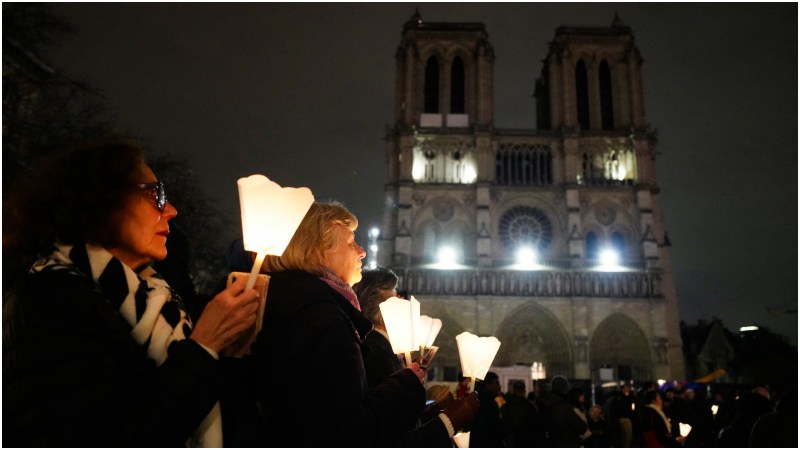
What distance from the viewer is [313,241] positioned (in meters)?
1.89

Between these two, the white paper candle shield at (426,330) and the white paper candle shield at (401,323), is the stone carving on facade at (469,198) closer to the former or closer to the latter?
the white paper candle shield at (426,330)

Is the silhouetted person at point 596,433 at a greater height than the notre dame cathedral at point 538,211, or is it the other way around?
the notre dame cathedral at point 538,211

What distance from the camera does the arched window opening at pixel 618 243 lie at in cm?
2741

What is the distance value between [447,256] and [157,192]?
2598 centimetres

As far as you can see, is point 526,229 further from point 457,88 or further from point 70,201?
point 70,201

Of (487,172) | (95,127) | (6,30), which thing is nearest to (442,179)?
(487,172)

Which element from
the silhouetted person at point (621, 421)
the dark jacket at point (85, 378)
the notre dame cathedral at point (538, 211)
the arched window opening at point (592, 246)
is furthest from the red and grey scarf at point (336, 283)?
the arched window opening at point (592, 246)

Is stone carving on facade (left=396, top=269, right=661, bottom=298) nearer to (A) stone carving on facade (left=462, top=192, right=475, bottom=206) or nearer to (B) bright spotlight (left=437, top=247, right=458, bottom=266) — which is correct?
(B) bright spotlight (left=437, top=247, right=458, bottom=266)

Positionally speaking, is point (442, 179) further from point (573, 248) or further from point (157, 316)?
point (157, 316)

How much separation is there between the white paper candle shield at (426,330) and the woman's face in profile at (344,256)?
580 mm

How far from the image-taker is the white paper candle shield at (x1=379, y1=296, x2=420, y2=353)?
2.38 meters

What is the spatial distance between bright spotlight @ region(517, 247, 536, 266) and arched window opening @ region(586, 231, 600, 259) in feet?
8.75

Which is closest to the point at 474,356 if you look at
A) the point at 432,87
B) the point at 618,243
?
the point at 618,243

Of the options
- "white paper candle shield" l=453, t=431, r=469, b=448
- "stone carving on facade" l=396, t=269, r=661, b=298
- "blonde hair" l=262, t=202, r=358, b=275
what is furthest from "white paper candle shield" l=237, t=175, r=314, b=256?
"stone carving on facade" l=396, t=269, r=661, b=298
